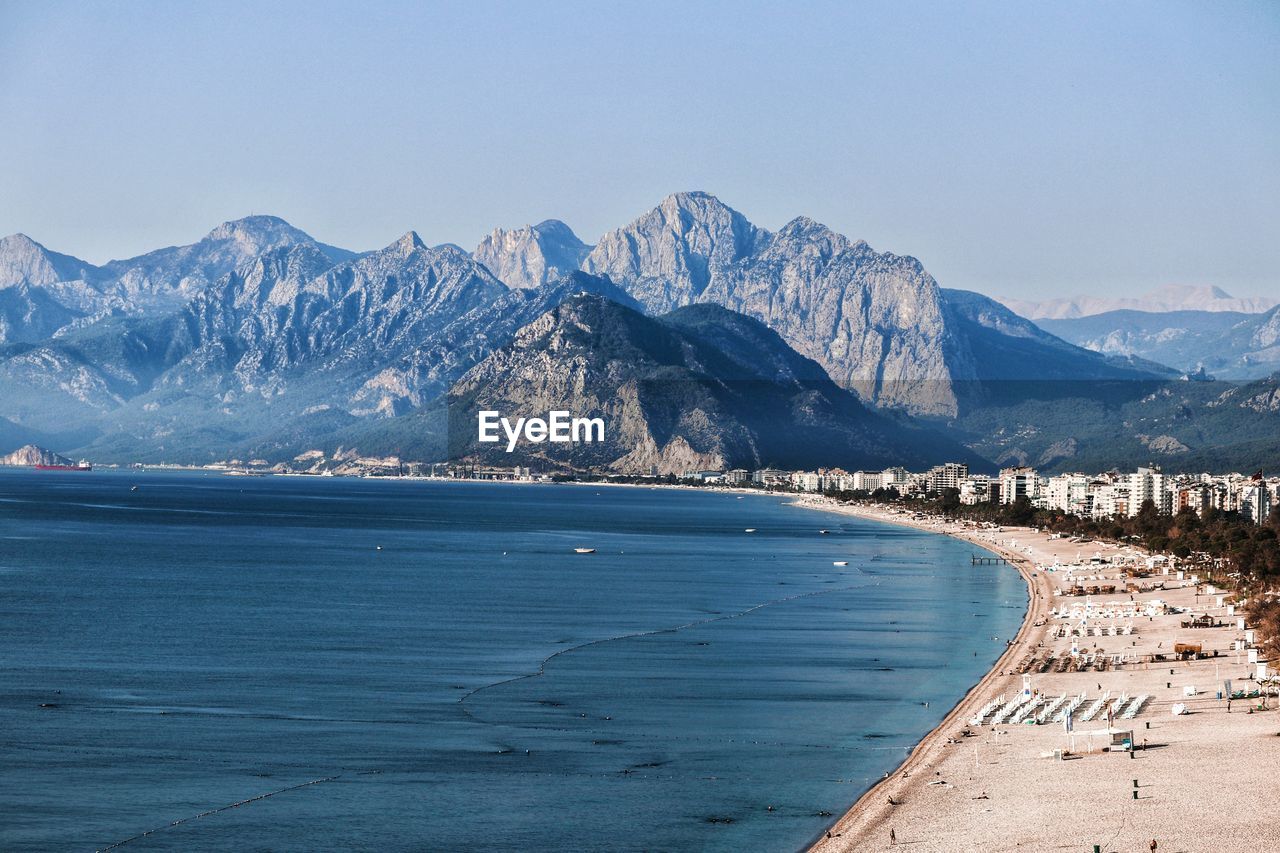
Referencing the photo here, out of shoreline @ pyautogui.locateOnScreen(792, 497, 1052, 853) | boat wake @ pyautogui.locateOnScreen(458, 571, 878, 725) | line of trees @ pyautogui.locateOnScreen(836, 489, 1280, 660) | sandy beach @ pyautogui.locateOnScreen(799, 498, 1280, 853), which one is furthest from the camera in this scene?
line of trees @ pyautogui.locateOnScreen(836, 489, 1280, 660)

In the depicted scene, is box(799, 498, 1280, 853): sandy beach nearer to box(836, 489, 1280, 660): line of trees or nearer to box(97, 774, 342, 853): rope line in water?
box(836, 489, 1280, 660): line of trees

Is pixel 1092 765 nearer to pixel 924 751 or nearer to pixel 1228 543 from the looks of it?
pixel 924 751

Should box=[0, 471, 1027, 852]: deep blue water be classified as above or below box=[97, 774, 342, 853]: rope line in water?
above

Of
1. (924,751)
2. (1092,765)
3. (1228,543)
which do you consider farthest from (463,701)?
(1228,543)

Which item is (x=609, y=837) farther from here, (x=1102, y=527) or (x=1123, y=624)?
(x=1102, y=527)

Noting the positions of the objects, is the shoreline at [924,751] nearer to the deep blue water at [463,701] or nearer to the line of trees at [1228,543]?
the deep blue water at [463,701]

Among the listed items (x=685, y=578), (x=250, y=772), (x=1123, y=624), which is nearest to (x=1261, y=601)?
(x=1123, y=624)

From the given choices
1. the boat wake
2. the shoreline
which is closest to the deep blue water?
the boat wake
